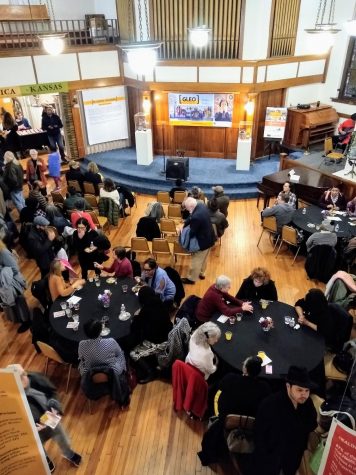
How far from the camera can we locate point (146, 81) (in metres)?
11.4

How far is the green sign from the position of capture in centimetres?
1104

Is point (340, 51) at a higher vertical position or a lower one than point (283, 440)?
higher

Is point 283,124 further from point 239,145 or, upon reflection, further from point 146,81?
point 146,81

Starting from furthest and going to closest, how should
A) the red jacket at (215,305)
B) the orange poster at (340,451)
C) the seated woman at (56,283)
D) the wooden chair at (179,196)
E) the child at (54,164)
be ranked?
the child at (54,164) → the wooden chair at (179,196) → the seated woman at (56,283) → the red jacket at (215,305) → the orange poster at (340,451)

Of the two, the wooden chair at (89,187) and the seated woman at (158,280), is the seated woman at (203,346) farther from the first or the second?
the wooden chair at (89,187)

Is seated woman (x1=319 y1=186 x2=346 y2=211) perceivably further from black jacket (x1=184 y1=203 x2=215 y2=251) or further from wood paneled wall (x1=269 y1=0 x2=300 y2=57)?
wood paneled wall (x1=269 y1=0 x2=300 y2=57)

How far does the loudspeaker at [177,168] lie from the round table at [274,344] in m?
6.21

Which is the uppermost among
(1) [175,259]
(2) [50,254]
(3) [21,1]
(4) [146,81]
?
(3) [21,1]

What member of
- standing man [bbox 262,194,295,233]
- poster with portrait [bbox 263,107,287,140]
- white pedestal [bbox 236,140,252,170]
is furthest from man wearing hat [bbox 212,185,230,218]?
poster with portrait [bbox 263,107,287,140]

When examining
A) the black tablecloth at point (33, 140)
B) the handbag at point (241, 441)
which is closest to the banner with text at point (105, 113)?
the black tablecloth at point (33, 140)

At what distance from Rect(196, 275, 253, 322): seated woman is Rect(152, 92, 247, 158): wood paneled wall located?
26.4ft

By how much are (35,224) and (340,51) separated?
36.2ft

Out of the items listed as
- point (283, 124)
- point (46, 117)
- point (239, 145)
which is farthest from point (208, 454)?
point (46, 117)

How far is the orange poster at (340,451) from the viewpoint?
2574mm
